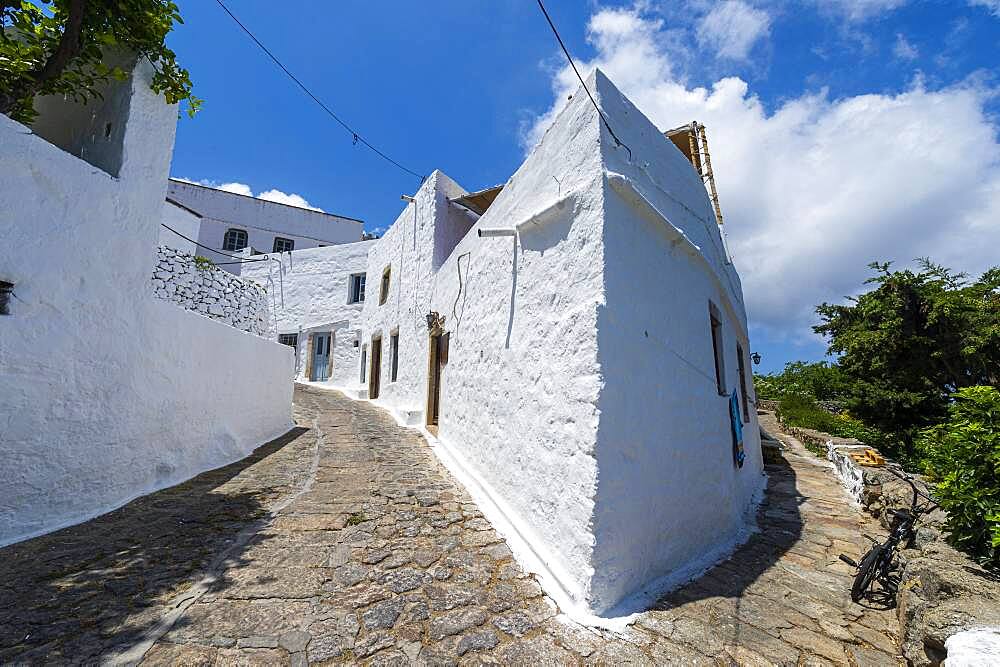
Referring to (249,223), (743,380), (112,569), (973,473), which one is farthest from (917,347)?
(249,223)

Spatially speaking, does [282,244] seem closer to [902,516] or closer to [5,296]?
[5,296]

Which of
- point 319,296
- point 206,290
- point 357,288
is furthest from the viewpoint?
point 319,296

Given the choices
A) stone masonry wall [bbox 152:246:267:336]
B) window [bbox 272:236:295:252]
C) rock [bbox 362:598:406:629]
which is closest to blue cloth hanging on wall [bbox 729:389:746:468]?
rock [bbox 362:598:406:629]

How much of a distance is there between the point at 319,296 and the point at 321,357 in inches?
95.8

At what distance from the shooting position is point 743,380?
28.2 feet

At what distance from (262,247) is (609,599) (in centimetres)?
2283

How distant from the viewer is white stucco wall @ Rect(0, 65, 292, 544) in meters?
3.56

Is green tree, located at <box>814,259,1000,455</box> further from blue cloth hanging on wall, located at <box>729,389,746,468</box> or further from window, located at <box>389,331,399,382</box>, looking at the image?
window, located at <box>389,331,399,382</box>

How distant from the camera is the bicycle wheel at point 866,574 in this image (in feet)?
13.0

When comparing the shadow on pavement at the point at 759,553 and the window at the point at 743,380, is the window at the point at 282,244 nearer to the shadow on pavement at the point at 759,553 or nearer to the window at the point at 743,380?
the window at the point at 743,380

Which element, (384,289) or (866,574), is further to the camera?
(384,289)

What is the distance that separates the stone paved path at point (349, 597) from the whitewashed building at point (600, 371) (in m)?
0.40

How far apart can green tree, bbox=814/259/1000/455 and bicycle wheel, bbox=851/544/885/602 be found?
13.9m

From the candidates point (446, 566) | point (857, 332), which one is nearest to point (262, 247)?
point (446, 566)
